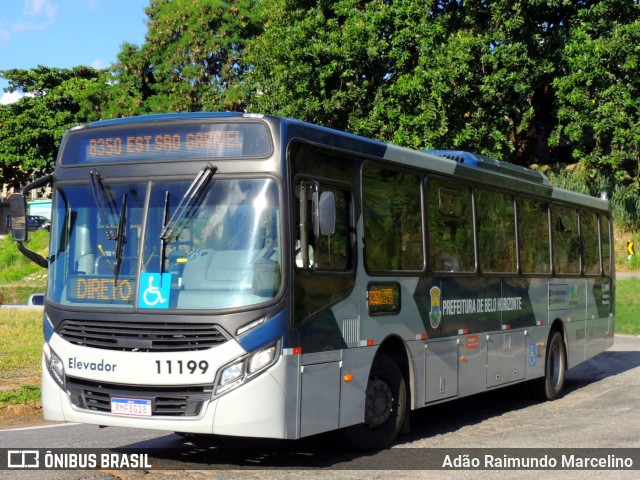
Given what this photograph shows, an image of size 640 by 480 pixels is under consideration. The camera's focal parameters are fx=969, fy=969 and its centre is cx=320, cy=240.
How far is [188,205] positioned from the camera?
317 inches

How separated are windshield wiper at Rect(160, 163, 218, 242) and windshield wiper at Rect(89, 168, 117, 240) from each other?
1.84 feet

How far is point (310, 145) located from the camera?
333 inches

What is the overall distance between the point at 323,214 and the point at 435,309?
287cm

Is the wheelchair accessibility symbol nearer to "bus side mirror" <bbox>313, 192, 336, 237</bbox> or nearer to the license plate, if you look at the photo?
the license plate

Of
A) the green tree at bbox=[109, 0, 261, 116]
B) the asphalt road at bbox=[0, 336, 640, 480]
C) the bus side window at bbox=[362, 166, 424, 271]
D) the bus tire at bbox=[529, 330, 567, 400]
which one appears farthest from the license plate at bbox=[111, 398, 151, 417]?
the green tree at bbox=[109, 0, 261, 116]

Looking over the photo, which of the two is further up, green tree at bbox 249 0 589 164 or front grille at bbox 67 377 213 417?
green tree at bbox 249 0 589 164

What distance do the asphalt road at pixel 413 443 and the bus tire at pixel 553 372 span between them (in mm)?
230

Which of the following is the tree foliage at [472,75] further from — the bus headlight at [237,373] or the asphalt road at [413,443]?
the bus headlight at [237,373]

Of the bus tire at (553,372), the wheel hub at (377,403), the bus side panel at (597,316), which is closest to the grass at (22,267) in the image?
the bus side panel at (597,316)

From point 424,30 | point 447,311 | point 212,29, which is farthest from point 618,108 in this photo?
point 212,29

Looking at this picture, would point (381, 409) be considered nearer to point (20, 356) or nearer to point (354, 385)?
point (354, 385)

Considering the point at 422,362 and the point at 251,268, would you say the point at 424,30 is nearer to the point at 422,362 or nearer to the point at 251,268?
the point at 422,362

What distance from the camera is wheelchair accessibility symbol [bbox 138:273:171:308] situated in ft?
25.9

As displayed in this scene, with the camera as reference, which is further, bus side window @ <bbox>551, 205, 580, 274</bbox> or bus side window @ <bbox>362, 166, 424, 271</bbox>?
bus side window @ <bbox>551, 205, 580, 274</bbox>
